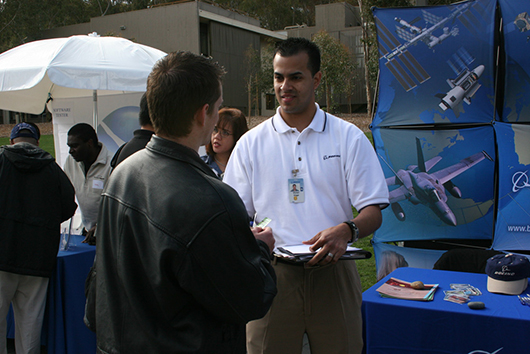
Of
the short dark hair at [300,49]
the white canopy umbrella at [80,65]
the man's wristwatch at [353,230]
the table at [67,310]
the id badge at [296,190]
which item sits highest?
the white canopy umbrella at [80,65]

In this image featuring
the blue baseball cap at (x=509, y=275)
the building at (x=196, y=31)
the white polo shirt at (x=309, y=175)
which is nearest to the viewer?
the white polo shirt at (x=309, y=175)

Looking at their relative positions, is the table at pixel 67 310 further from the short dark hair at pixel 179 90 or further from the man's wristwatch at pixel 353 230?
the short dark hair at pixel 179 90

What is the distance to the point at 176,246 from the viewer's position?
1.12 metres

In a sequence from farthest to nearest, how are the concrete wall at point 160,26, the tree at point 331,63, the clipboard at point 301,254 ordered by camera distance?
the concrete wall at point 160,26 → the tree at point 331,63 → the clipboard at point 301,254

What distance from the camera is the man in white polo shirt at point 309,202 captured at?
200 cm

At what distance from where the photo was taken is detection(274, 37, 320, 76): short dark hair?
7.01 feet

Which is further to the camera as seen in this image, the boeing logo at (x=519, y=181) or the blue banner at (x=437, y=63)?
the blue banner at (x=437, y=63)

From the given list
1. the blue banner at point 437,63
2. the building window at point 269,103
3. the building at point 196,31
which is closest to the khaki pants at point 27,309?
the blue banner at point 437,63

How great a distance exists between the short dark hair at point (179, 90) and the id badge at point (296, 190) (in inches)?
33.6

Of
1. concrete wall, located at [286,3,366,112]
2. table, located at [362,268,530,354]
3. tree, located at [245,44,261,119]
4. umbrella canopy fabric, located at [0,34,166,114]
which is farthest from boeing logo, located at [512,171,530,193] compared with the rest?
concrete wall, located at [286,3,366,112]

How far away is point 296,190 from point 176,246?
1001 millimetres

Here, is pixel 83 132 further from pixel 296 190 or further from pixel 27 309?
pixel 296 190

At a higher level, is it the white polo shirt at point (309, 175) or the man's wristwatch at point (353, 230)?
the white polo shirt at point (309, 175)

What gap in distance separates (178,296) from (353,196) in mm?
1072
